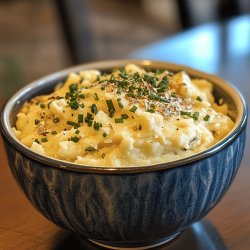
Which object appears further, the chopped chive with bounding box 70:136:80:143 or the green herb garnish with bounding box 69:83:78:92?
the green herb garnish with bounding box 69:83:78:92

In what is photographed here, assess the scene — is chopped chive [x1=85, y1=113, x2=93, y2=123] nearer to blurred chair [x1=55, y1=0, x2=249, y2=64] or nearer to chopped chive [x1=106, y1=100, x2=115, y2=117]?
chopped chive [x1=106, y1=100, x2=115, y2=117]

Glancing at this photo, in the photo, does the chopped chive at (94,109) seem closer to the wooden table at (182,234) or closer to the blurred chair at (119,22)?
the wooden table at (182,234)

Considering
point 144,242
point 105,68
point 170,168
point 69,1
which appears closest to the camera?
point 170,168

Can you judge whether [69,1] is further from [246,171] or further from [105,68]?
[246,171]

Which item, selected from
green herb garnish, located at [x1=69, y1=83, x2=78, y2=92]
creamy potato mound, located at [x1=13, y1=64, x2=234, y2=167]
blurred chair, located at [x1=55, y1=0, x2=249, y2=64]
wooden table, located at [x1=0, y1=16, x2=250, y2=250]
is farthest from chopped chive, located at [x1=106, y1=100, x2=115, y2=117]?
blurred chair, located at [x1=55, y1=0, x2=249, y2=64]

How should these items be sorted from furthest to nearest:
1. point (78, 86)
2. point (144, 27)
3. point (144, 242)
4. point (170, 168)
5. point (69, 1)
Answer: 1. point (144, 27)
2. point (69, 1)
3. point (78, 86)
4. point (144, 242)
5. point (170, 168)

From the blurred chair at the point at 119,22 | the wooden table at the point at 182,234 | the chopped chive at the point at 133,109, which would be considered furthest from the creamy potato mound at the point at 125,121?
the blurred chair at the point at 119,22

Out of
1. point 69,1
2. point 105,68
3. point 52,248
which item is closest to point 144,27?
point 69,1
